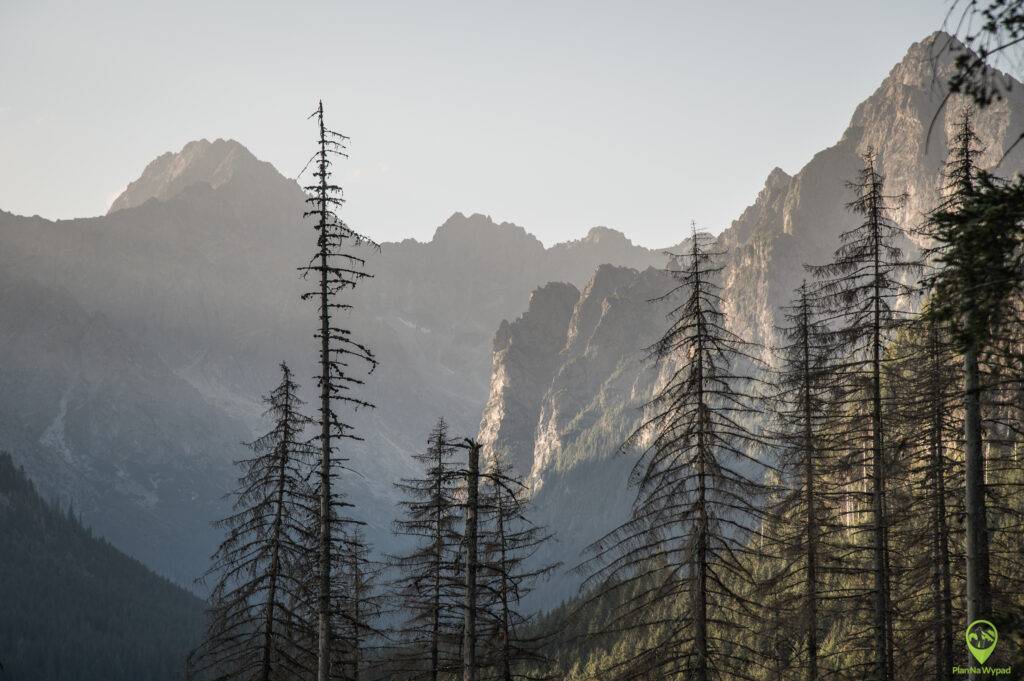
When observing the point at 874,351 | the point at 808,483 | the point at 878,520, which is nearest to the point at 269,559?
the point at 808,483

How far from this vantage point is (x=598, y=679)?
21297mm

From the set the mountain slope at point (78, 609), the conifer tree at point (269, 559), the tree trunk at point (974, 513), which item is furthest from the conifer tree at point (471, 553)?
the mountain slope at point (78, 609)

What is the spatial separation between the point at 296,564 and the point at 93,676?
143011mm

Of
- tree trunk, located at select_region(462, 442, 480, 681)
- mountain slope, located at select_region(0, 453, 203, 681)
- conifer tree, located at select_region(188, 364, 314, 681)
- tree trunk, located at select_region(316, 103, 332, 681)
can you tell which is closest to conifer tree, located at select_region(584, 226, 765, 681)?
tree trunk, located at select_region(462, 442, 480, 681)

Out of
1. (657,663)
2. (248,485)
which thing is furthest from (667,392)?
(248,485)

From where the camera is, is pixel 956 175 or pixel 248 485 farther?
pixel 248 485

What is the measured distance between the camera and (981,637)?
45.9 ft

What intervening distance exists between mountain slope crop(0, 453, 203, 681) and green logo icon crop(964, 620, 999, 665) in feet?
431

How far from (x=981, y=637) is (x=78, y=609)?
186 meters

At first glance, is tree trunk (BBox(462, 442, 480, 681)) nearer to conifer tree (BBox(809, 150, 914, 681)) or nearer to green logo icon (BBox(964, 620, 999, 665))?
conifer tree (BBox(809, 150, 914, 681))

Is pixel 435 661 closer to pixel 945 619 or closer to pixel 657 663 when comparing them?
pixel 657 663

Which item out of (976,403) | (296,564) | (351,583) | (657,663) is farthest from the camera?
(351,583)

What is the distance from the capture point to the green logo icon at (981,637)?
45.6 ft

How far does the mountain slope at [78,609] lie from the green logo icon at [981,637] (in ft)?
431
